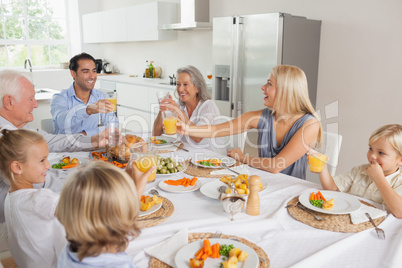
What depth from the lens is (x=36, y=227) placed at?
118 centimetres

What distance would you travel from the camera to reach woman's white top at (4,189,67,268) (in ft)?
3.81

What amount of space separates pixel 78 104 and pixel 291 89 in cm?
183

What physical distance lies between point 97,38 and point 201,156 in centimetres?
536

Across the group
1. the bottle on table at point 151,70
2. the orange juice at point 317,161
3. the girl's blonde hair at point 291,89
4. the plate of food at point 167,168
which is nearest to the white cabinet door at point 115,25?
the bottle on table at point 151,70

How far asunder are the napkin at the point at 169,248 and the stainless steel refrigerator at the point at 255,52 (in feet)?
8.15

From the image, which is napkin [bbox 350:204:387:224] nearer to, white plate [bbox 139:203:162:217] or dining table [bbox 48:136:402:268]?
dining table [bbox 48:136:402:268]

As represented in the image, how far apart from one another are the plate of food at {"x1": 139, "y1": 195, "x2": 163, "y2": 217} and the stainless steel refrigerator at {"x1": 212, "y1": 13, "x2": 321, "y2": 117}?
2282mm

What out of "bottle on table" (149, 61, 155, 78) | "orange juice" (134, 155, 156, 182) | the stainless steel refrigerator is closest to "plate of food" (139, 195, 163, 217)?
"orange juice" (134, 155, 156, 182)

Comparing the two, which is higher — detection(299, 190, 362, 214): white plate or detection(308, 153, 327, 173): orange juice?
detection(308, 153, 327, 173): orange juice

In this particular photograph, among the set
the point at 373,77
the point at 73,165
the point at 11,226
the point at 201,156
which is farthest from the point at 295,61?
the point at 11,226

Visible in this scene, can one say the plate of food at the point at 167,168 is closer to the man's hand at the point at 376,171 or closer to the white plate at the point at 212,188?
the white plate at the point at 212,188

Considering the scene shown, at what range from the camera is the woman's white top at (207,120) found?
2629 mm

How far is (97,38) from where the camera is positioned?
6.66m

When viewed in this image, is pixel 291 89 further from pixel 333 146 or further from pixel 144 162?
pixel 144 162
